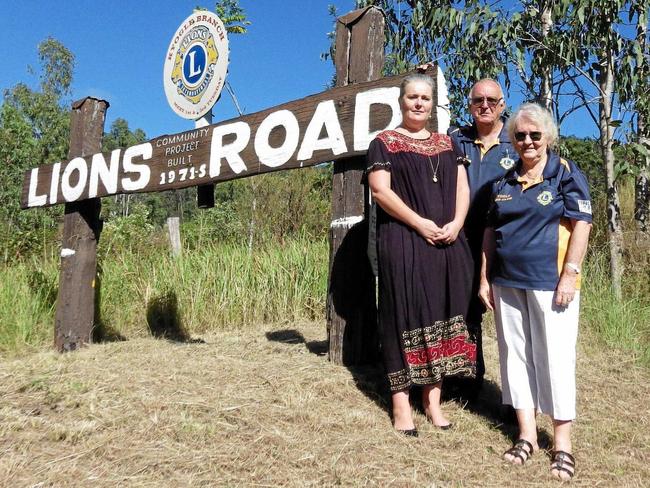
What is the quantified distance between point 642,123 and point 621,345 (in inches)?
100

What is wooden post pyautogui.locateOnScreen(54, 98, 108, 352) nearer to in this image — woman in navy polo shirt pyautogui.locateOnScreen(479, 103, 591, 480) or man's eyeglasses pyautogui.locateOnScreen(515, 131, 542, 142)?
woman in navy polo shirt pyautogui.locateOnScreen(479, 103, 591, 480)

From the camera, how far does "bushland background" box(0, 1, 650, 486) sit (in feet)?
7.79

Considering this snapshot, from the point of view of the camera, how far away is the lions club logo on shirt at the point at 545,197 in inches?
91.8

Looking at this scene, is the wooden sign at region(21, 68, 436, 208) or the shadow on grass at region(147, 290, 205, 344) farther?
the shadow on grass at region(147, 290, 205, 344)

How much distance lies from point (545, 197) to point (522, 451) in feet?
3.38

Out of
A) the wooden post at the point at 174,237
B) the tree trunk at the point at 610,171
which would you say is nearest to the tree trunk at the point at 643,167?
the tree trunk at the point at 610,171

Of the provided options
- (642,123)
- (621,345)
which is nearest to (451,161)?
(621,345)

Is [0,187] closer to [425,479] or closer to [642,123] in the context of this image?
[642,123]

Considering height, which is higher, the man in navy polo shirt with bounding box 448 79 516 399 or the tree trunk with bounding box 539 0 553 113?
the tree trunk with bounding box 539 0 553 113

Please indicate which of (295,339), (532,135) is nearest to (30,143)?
(295,339)

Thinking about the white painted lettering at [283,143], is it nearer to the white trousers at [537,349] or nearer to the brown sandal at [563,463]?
the white trousers at [537,349]

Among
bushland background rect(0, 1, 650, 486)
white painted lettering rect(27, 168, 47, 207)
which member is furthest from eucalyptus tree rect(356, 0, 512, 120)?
white painted lettering rect(27, 168, 47, 207)

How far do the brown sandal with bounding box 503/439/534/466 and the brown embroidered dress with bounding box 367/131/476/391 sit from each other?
1.21ft

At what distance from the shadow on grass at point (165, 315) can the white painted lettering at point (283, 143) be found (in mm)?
2418
